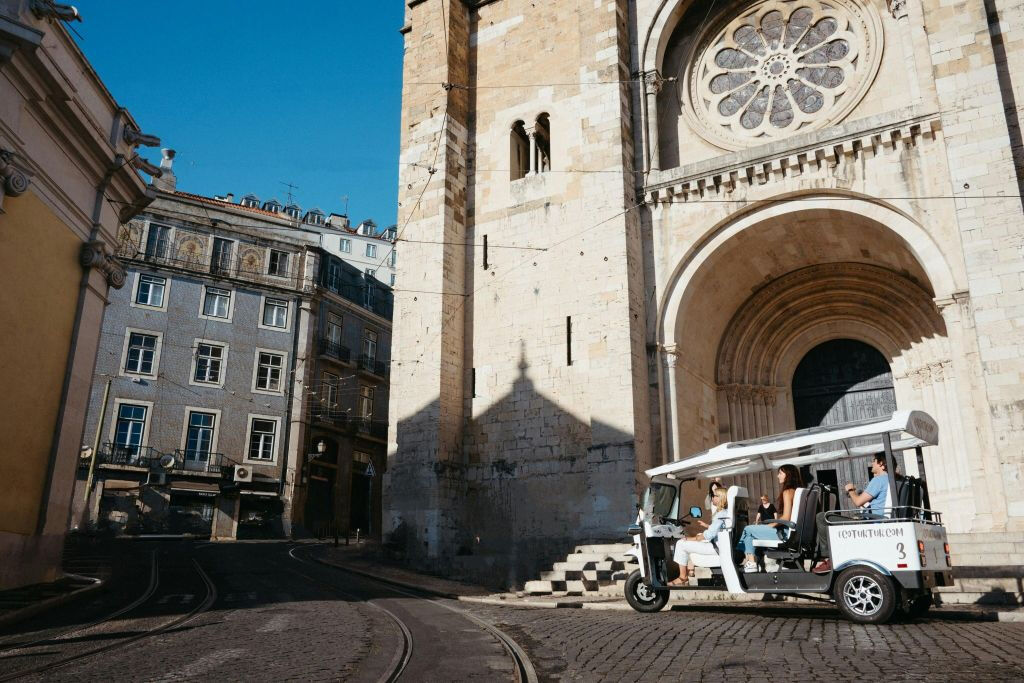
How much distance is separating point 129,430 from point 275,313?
7075 millimetres

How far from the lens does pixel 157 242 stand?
30.0 meters

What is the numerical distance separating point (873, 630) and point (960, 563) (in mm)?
4156

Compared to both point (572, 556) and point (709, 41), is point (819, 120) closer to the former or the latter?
point (709, 41)

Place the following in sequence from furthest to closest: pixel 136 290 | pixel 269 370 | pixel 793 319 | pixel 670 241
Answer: pixel 269 370
pixel 136 290
pixel 793 319
pixel 670 241

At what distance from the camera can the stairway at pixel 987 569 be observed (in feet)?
27.9

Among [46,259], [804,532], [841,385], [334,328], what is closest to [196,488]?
[334,328]

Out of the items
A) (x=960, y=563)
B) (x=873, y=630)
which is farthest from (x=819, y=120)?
(x=873, y=630)

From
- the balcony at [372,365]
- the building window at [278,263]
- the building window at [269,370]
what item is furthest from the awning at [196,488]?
the building window at [278,263]

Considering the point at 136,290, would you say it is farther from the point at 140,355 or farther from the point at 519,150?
the point at 519,150

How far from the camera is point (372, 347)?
35.7m

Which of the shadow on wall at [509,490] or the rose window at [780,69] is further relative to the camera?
the rose window at [780,69]

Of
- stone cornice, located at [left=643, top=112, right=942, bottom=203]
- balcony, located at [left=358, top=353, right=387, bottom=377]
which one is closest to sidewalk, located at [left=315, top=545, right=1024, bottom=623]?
stone cornice, located at [left=643, top=112, right=942, bottom=203]

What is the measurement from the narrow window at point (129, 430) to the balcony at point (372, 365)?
29.7ft

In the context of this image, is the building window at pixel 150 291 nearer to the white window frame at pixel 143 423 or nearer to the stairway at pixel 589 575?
the white window frame at pixel 143 423
